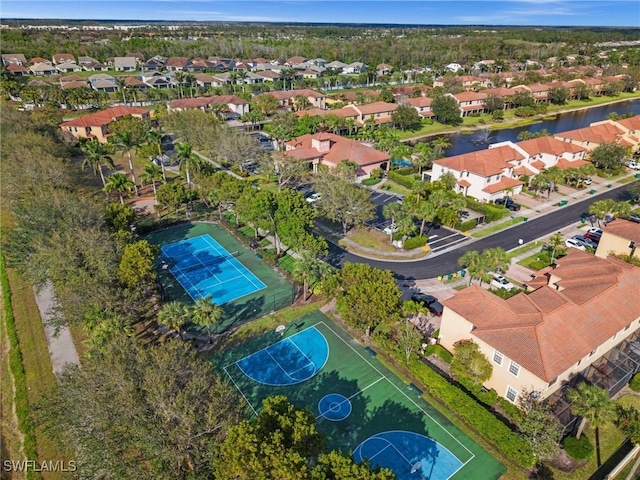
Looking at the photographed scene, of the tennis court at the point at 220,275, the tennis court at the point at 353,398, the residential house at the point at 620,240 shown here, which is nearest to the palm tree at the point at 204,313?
the tennis court at the point at 353,398

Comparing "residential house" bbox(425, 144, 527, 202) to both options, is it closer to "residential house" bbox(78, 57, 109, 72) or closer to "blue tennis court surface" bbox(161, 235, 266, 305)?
"blue tennis court surface" bbox(161, 235, 266, 305)

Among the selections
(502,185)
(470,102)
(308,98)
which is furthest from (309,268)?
(470,102)

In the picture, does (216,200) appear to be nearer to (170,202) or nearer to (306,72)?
(170,202)

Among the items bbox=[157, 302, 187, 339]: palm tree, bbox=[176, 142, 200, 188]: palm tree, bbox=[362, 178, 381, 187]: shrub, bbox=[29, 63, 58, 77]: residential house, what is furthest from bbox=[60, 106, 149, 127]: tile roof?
bbox=[29, 63, 58, 77]: residential house

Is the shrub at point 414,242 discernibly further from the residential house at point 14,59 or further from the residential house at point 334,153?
the residential house at point 14,59

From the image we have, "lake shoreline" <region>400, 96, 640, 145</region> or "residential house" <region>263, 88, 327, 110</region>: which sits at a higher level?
"residential house" <region>263, 88, 327, 110</region>
